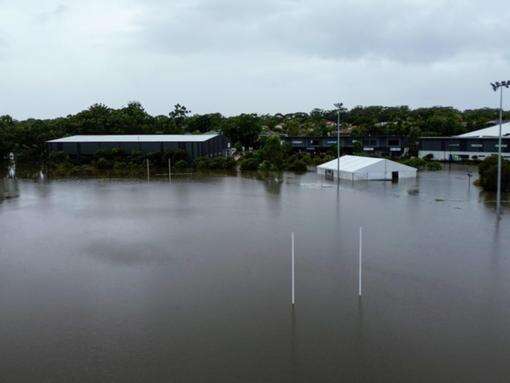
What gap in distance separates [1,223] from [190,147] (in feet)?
85.0

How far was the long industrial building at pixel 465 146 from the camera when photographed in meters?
40.2

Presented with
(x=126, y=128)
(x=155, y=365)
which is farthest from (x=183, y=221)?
(x=126, y=128)

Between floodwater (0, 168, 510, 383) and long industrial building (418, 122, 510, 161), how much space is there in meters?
25.5

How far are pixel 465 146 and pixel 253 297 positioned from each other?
38.6 meters

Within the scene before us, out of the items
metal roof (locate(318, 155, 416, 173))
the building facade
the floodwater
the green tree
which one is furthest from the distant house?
the floodwater

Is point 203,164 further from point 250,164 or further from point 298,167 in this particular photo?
point 298,167

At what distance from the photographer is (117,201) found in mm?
21109

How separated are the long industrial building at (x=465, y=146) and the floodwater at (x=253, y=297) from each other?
25522 mm

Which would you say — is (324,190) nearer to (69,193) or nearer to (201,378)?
(69,193)

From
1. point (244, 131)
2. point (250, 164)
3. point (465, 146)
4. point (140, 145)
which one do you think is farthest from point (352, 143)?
point (140, 145)

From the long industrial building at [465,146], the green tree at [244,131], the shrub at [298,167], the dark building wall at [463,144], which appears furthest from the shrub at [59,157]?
the dark building wall at [463,144]

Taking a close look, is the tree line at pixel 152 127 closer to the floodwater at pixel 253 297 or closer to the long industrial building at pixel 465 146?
the long industrial building at pixel 465 146

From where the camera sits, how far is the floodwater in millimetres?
6469

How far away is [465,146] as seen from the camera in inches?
1677
